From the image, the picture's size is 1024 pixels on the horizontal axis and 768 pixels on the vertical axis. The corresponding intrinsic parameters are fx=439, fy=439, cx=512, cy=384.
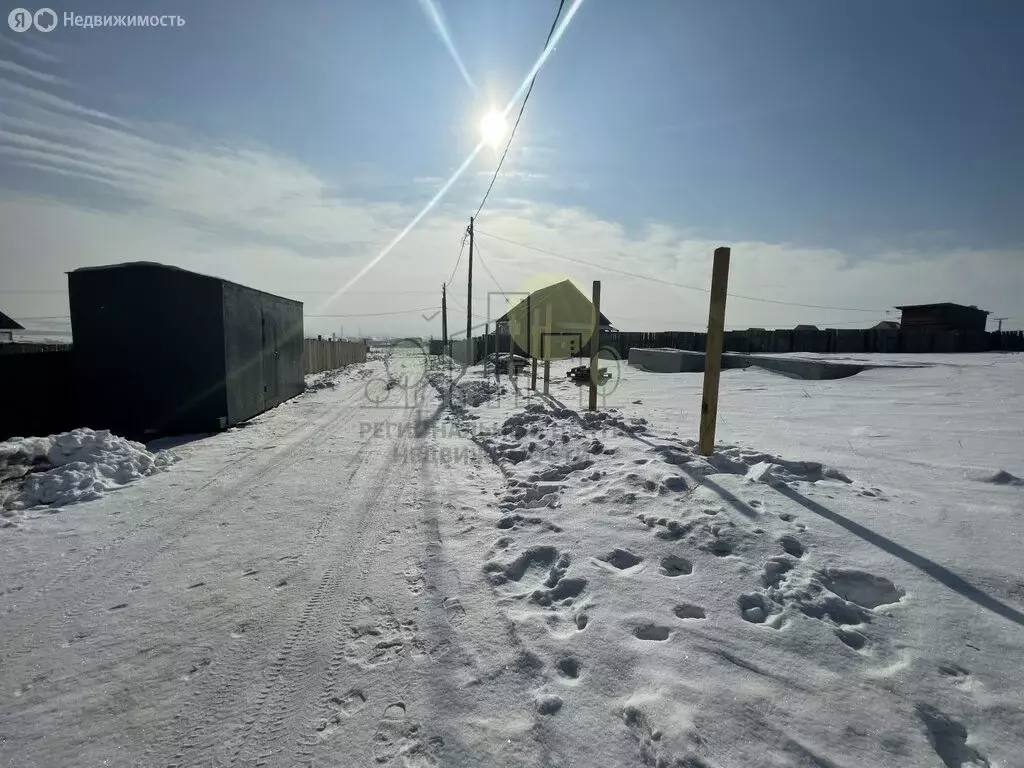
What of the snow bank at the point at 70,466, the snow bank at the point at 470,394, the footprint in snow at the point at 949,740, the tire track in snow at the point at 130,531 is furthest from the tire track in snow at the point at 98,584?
the snow bank at the point at 470,394

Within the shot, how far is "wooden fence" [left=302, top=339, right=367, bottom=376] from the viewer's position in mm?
23853

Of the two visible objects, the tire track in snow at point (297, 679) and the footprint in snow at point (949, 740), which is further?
the tire track in snow at point (297, 679)

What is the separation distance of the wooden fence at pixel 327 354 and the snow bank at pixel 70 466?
13.8 meters

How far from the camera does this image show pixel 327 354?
27.3 meters

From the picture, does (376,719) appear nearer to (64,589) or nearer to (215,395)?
(64,589)

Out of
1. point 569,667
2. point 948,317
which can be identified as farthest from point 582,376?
point 948,317

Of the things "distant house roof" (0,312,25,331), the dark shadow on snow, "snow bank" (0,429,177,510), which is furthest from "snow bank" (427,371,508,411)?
"distant house roof" (0,312,25,331)

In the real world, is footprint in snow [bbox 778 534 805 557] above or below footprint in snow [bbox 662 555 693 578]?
above

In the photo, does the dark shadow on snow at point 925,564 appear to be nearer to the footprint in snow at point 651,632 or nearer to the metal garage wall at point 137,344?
the footprint in snow at point 651,632

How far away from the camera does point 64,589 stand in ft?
10.2

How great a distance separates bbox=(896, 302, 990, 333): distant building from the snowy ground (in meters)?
35.1

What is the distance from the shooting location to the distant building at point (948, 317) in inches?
1191

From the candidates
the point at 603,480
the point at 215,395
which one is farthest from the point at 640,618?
the point at 215,395

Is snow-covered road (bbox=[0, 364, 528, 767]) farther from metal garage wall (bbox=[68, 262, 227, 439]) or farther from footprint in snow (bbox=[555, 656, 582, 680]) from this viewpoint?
metal garage wall (bbox=[68, 262, 227, 439])
